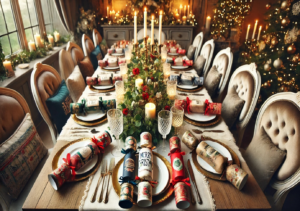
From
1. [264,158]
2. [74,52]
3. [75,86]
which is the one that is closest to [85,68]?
[74,52]

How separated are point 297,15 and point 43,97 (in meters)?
2.93

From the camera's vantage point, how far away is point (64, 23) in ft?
12.0

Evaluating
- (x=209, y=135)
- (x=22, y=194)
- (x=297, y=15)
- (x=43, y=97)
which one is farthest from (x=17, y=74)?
(x=297, y=15)

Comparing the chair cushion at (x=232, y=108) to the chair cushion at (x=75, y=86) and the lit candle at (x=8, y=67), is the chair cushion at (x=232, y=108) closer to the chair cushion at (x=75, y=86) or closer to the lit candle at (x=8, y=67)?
the chair cushion at (x=75, y=86)

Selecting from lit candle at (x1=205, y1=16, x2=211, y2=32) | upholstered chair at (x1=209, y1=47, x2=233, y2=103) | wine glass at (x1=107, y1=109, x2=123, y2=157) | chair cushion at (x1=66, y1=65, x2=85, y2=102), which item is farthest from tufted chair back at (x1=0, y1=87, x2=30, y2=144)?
lit candle at (x1=205, y1=16, x2=211, y2=32)

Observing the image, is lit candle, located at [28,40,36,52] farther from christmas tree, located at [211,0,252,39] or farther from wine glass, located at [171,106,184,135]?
christmas tree, located at [211,0,252,39]

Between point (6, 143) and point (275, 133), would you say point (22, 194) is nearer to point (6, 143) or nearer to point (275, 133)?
point (6, 143)

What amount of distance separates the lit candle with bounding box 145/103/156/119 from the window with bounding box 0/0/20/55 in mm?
2269

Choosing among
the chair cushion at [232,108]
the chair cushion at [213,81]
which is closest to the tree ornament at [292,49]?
the chair cushion at [213,81]

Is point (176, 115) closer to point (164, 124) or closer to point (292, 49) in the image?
point (164, 124)

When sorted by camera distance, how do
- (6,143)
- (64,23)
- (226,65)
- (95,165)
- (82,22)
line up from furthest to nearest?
(82,22) < (64,23) < (226,65) < (6,143) < (95,165)

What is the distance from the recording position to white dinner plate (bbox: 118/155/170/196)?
85 cm

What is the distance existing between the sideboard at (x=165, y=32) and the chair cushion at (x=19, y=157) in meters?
3.55

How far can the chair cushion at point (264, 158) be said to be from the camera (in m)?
1.09
